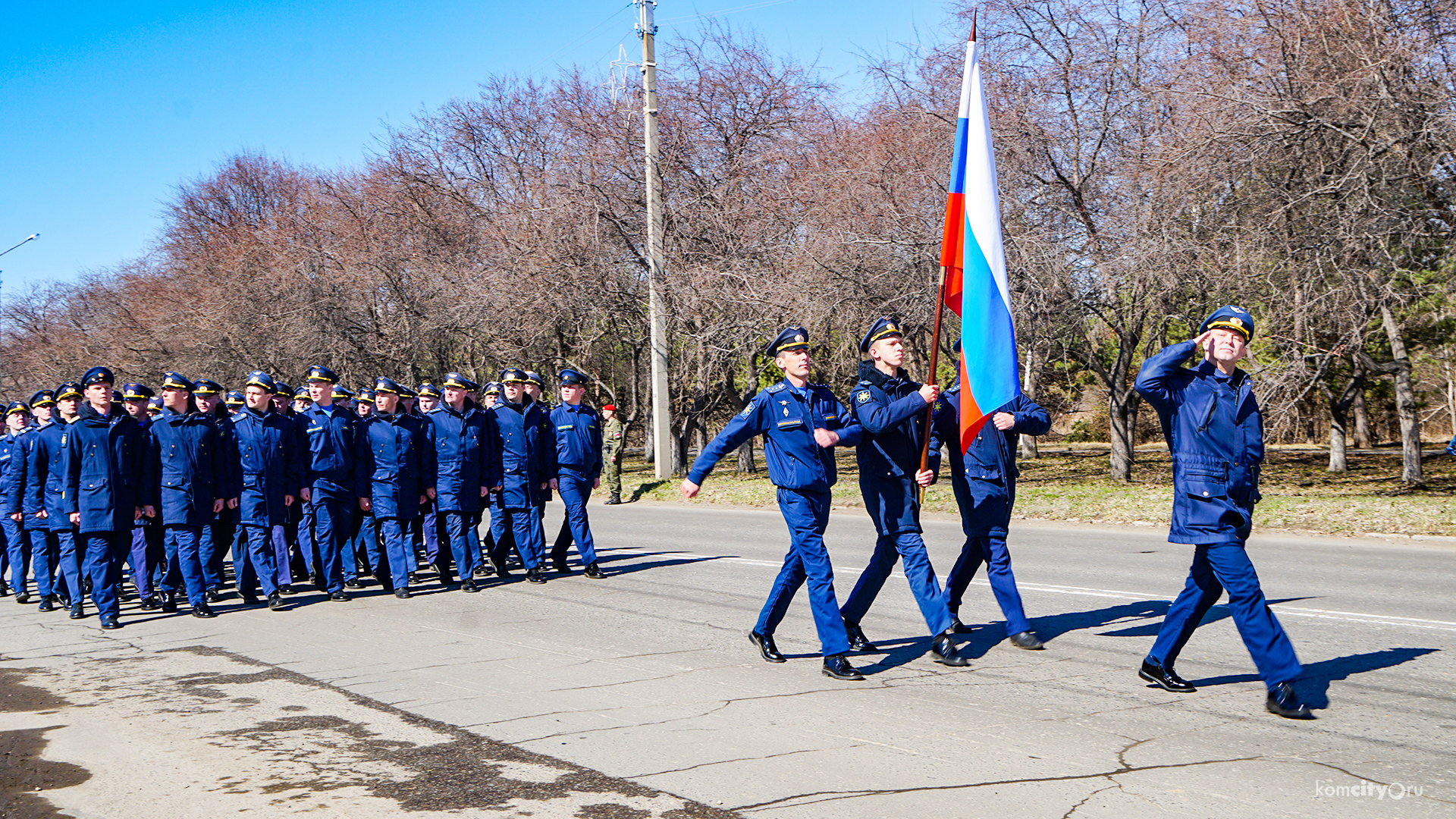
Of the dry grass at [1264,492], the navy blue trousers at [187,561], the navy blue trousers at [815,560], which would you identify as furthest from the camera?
the dry grass at [1264,492]

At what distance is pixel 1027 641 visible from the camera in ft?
23.6

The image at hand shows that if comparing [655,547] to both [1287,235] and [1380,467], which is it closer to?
[1287,235]

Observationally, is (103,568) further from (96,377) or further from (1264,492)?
(1264,492)

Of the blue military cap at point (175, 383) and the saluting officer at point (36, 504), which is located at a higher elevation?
the blue military cap at point (175, 383)

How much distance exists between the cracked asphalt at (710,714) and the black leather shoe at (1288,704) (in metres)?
0.06

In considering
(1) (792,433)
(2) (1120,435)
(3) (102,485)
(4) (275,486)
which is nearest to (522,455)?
(4) (275,486)

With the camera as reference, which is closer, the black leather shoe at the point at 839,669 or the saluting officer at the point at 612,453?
the black leather shoe at the point at 839,669

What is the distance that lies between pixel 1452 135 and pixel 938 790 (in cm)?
1369

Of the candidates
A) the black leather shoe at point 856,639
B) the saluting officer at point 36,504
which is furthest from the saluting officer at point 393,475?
the black leather shoe at point 856,639

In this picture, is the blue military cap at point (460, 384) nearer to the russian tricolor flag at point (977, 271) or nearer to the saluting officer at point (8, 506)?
the saluting officer at point (8, 506)

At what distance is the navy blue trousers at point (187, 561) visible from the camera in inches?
384

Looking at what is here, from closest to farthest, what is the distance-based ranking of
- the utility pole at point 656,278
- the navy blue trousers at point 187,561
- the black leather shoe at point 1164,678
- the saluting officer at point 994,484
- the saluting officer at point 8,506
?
the black leather shoe at point 1164,678
the saluting officer at point 994,484
the navy blue trousers at point 187,561
the saluting officer at point 8,506
the utility pole at point 656,278

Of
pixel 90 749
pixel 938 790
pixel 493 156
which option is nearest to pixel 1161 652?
pixel 938 790

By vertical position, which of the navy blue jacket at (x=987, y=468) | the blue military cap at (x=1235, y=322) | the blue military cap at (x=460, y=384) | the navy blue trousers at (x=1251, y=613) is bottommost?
the navy blue trousers at (x=1251, y=613)
